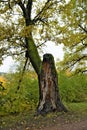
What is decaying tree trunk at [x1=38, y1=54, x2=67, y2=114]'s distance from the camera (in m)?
18.2

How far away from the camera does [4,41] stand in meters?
18.6

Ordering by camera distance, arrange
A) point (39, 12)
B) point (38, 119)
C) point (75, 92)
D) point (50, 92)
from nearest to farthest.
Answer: point (38, 119) → point (50, 92) → point (39, 12) → point (75, 92)

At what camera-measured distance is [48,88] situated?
1838 cm

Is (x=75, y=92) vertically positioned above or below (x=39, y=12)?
below

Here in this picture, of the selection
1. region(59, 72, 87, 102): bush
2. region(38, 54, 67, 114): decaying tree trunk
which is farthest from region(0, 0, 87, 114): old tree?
region(59, 72, 87, 102): bush

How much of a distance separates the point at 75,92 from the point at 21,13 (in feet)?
48.5

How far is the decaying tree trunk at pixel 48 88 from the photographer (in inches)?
716

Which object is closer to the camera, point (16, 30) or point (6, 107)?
point (16, 30)

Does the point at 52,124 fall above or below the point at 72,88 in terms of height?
below

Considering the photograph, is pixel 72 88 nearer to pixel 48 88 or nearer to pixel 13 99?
pixel 13 99

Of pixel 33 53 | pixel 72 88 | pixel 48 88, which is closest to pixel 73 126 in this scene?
pixel 48 88

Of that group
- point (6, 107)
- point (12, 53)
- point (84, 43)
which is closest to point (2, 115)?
point (6, 107)

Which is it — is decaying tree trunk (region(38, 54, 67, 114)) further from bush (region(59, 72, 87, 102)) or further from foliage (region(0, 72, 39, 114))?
bush (region(59, 72, 87, 102))

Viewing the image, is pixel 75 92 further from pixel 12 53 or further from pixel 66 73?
pixel 12 53
